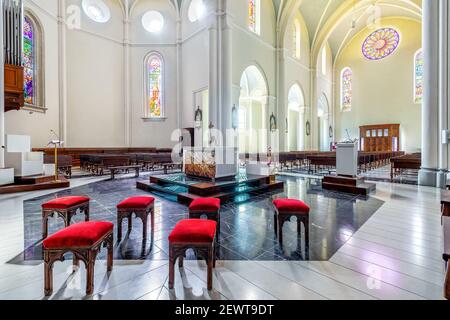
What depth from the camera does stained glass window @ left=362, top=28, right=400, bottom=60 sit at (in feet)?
60.9

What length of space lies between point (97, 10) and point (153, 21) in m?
3.12

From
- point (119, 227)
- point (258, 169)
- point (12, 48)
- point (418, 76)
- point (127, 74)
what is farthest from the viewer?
point (418, 76)

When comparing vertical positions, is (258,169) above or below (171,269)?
above

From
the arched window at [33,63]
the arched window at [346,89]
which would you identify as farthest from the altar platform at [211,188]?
the arched window at [346,89]

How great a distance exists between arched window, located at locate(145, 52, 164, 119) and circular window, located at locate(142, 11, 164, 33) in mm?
1678

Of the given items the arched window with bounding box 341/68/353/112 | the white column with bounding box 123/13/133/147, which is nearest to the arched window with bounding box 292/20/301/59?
the arched window with bounding box 341/68/353/112

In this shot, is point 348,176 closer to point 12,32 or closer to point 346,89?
point 12,32

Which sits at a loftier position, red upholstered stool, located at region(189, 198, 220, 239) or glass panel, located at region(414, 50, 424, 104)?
glass panel, located at region(414, 50, 424, 104)

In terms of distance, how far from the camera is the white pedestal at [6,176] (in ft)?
19.2

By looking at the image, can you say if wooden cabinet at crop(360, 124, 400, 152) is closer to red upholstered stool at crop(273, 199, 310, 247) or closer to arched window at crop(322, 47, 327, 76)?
arched window at crop(322, 47, 327, 76)

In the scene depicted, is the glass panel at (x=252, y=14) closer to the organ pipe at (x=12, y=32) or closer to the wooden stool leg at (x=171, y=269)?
the organ pipe at (x=12, y=32)

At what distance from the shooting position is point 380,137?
19.2 metres

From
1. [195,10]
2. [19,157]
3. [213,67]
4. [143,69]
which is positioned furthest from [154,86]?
[19,157]

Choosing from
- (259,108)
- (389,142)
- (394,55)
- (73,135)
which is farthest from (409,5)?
(73,135)
